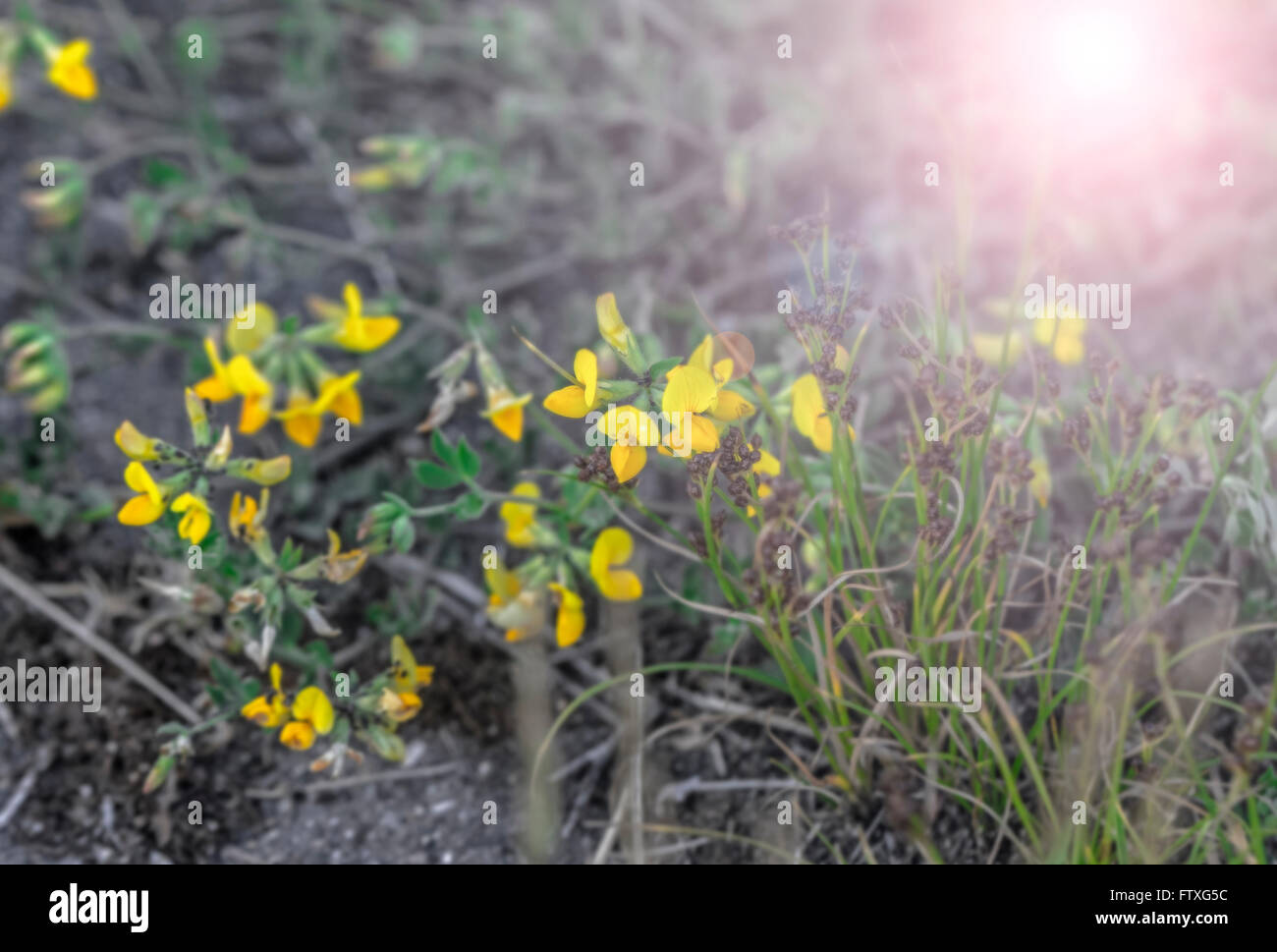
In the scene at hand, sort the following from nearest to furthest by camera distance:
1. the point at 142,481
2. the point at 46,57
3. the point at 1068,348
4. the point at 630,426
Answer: the point at 630,426 < the point at 142,481 < the point at 1068,348 < the point at 46,57

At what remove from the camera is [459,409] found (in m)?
2.55

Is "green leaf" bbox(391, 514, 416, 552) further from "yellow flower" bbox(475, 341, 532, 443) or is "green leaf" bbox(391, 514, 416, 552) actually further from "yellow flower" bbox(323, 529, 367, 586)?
"yellow flower" bbox(475, 341, 532, 443)

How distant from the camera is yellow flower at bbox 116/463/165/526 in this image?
1.57 meters

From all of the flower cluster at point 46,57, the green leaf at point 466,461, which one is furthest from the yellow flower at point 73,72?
the green leaf at point 466,461

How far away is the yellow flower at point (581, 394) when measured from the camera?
4.45 feet

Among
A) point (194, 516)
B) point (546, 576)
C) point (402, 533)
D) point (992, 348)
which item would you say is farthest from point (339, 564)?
point (992, 348)

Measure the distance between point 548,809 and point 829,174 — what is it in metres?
1.66

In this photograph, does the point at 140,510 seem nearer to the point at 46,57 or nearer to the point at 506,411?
the point at 506,411

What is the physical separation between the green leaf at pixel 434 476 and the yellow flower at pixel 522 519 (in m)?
0.13

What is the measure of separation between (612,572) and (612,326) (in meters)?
0.45

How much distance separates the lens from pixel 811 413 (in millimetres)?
1613

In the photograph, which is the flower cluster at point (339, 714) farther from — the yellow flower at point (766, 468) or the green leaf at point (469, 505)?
the yellow flower at point (766, 468)
